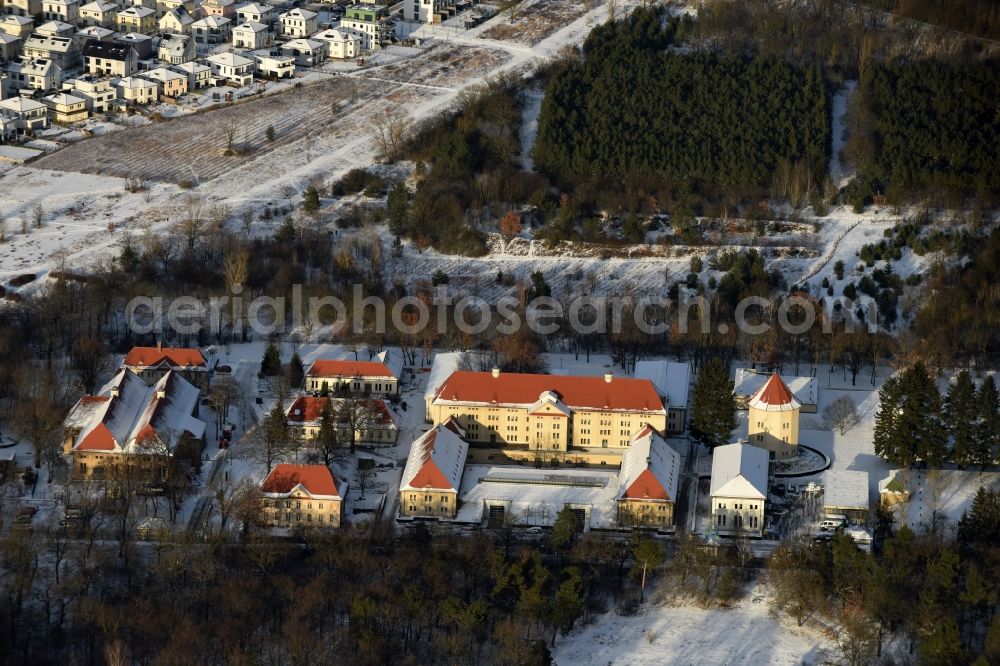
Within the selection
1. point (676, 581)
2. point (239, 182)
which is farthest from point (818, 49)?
point (676, 581)

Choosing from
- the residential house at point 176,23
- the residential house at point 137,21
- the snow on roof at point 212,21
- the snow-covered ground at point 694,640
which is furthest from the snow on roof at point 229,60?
the snow-covered ground at point 694,640

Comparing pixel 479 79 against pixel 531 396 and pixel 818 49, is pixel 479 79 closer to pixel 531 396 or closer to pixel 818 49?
pixel 818 49

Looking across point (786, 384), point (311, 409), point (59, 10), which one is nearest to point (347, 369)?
point (311, 409)

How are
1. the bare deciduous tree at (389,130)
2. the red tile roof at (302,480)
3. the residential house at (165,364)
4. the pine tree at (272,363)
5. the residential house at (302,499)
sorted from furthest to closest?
the bare deciduous tree at (389,130), the pine tree at (272,363), the residential house at (165,364), the red tile roof at (302,480), the residential house at (302,499)

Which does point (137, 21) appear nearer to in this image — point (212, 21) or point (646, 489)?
point (212, 21)

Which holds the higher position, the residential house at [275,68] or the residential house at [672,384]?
the residential house at [275,68]

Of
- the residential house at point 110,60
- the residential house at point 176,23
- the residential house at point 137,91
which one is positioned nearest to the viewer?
the residential house at point 137,91

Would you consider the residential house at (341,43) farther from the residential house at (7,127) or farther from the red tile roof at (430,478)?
the red tile roof at (430,478)
